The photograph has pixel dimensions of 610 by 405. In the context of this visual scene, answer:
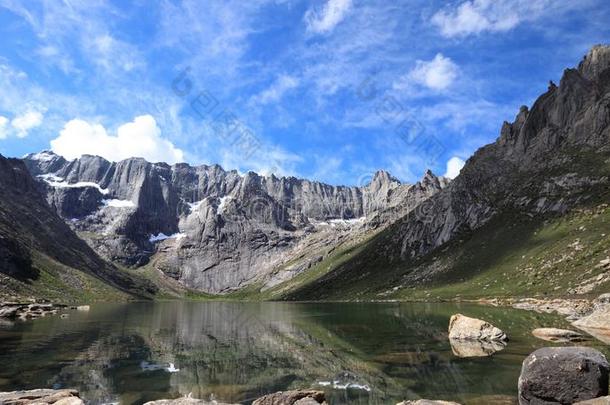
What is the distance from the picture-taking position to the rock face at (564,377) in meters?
22.8

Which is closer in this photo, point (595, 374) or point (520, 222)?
point (595, 374)

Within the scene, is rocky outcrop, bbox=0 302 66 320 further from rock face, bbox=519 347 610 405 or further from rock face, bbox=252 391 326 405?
rock face, bbox=519 347 610 405

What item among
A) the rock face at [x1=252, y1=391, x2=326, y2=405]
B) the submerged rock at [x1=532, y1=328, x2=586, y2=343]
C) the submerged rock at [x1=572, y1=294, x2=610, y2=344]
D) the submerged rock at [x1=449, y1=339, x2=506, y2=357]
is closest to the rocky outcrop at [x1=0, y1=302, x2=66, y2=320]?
the submerged rock at [x1=449, y1=339, x2=506, y2=357]

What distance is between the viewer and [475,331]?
5344cm

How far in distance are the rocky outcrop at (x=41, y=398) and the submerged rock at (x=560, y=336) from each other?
4314cm

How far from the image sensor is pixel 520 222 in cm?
18800

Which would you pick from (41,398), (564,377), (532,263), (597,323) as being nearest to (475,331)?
(597,323)

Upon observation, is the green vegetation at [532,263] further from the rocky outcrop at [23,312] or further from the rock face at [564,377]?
the rocky outcrop at [23,312]

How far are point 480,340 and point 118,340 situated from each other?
151ft

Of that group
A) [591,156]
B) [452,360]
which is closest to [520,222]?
[591,156]

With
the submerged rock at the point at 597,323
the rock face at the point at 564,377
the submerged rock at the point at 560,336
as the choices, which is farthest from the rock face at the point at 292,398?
the submerged rock at the point at 597,323

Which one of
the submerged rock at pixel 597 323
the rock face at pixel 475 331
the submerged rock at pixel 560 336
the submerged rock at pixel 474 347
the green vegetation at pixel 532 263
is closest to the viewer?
the submerged rock at pixel 474 347

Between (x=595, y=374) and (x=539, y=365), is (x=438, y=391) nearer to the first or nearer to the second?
A: (x=539, y=365)

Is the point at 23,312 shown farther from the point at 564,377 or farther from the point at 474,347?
the point at 564,377
